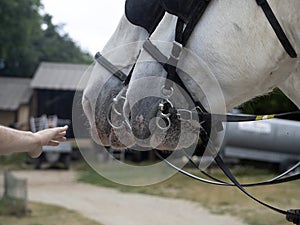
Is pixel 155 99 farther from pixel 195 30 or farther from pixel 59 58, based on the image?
pixel 59 58

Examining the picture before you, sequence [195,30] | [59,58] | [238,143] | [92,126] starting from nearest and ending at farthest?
[195,30] → [92,126] → [238,143] → [59,58]

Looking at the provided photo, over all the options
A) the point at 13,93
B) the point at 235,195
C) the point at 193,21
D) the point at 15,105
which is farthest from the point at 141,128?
the point at 13,93

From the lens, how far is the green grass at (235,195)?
27.5 ft

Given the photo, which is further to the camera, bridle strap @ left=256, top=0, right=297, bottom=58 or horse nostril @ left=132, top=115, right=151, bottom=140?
horse nostril @ left=132, top=115, right=151, bottom=140

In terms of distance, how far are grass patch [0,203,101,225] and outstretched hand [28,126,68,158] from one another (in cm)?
597

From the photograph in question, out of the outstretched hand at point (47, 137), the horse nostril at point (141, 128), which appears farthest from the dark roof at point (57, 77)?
the horse nostril at point (141, 128)

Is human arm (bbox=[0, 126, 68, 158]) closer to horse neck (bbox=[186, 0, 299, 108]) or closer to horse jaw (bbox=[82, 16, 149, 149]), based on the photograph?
horse jaw (bbox=[82, 16, 149, 149])

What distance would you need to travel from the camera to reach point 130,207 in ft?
31.3

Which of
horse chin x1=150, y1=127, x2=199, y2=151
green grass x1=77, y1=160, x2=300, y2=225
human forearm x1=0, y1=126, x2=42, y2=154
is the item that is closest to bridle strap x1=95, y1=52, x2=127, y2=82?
horse chin x1=150, y1=127, x2=199, y2=151

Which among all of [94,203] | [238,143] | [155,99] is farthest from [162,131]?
[238,143]

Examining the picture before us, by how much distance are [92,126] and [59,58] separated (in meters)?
32.1

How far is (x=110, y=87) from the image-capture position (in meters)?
1.94

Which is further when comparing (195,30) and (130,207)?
(130,207)

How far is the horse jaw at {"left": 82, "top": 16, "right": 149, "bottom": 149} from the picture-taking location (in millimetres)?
1924
